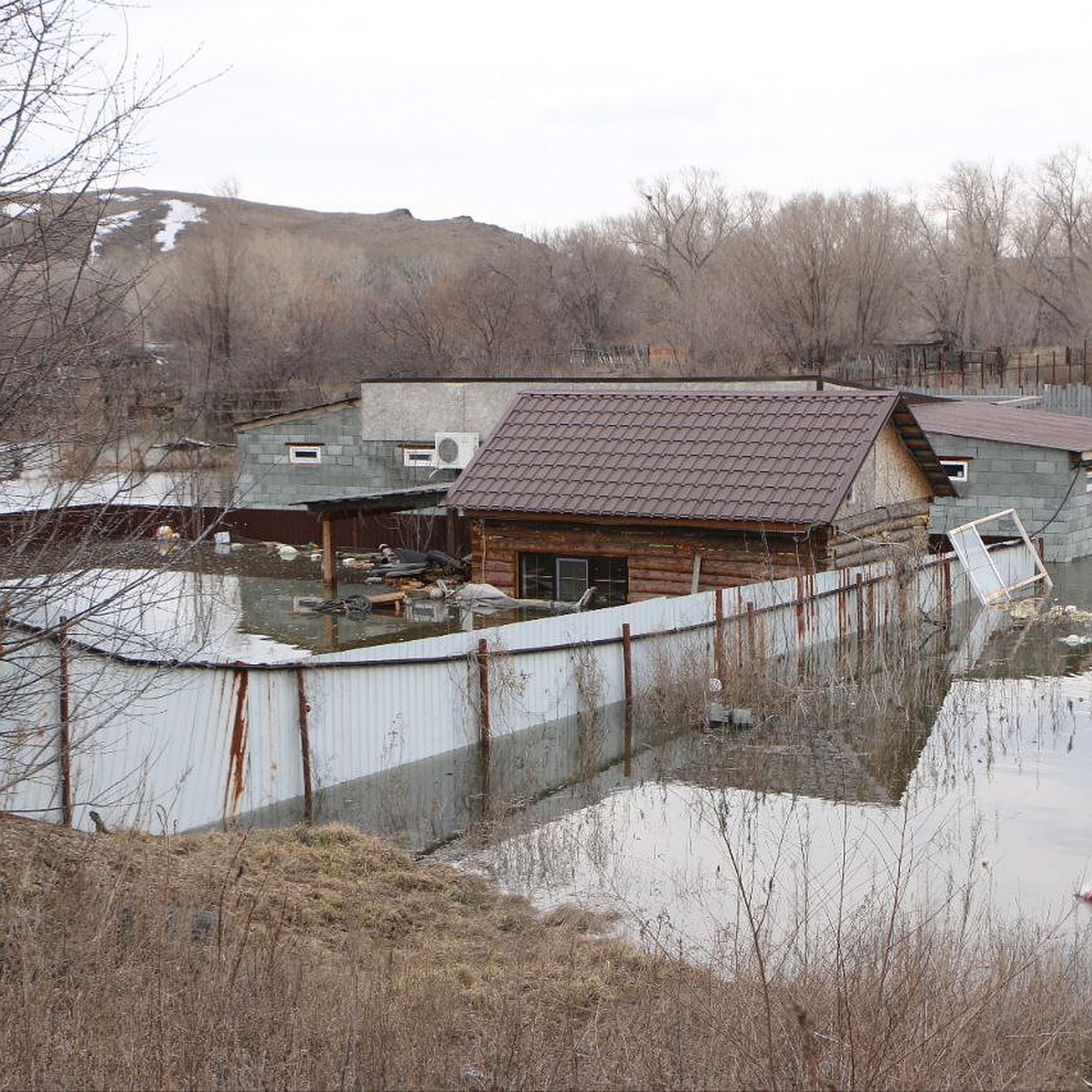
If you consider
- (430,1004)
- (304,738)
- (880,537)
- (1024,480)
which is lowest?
(304,738)

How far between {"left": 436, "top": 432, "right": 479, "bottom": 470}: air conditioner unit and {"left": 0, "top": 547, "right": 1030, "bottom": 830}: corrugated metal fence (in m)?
14.9

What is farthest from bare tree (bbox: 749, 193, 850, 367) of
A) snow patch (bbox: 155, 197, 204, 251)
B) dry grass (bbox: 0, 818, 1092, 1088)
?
snow patch (bbox: 155, 197, 204, 251)

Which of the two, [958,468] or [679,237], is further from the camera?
[679,237]

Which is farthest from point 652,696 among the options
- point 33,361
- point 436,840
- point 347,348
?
point 347,348

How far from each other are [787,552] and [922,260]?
75.4m

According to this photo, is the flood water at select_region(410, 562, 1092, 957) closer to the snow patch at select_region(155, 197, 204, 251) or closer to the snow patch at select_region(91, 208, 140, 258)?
the snow patch at select_region(91, 208, 140, 258)

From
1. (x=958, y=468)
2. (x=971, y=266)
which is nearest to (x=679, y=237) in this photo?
(x=971, y=266)

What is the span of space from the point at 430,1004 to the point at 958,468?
24.7m

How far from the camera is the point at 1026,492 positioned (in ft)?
93.2

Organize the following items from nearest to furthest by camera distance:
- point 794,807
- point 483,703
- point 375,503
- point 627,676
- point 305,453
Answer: point 794,807, point 483,703, point 627,676, point 375,503, point 305,453

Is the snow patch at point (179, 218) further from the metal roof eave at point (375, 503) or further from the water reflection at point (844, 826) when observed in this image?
the water reflection at point (844, 826)

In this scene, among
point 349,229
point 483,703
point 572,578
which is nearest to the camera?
point 483,703

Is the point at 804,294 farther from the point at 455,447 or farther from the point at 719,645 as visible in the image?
the point at 719,645

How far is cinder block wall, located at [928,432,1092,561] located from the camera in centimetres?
2800
